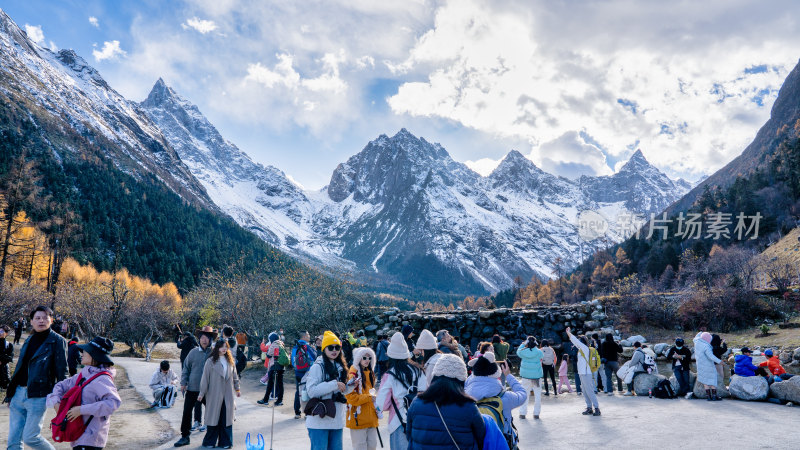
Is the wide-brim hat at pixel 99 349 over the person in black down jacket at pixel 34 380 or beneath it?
over

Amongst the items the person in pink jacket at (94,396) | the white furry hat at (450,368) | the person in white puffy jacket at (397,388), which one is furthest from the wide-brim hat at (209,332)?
the white furry hat at (450,368)

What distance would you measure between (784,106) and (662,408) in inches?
7008

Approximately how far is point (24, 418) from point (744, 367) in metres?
14.8

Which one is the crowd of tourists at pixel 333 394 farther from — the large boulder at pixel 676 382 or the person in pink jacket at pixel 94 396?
the large boulder at pixel 676 382

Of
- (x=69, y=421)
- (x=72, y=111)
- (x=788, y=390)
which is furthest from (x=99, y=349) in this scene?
(x=72, y=111)

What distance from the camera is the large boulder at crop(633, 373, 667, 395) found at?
39.3 feet

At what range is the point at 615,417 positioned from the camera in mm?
9266

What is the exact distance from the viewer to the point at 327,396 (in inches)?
213

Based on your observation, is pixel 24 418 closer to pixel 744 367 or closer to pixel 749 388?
pixel 749 388

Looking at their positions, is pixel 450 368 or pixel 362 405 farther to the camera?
pixel 362 405

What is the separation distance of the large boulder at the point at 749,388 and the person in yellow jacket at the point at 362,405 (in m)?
10.1

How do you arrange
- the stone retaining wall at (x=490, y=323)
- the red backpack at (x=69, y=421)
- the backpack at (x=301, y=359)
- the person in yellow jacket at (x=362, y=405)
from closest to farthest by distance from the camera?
the red backpack at (x=69, y=421), the person in yellow jacket at (x=362, y=405), the backpack at (x=301, y=359), the stone retaining wall at (x=490, y=323)

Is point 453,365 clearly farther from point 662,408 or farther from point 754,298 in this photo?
point 754,298

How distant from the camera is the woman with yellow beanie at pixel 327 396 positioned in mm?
5309
